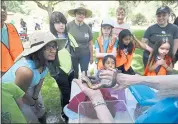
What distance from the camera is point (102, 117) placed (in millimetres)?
759

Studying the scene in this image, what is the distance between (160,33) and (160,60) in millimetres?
600

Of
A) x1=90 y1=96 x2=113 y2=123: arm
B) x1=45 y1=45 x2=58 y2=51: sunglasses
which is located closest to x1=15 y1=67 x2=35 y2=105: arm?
x1=45 y1=45 x2=58 y2=51: sunglasses

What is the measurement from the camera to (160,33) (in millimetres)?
3625

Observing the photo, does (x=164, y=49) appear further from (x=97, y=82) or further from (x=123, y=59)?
(x=97, y=82)

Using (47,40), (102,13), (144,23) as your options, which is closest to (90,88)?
(47,40)

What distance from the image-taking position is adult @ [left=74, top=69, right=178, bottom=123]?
0.74m

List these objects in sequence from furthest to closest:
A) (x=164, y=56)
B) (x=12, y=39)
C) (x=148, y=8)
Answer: (x=148, y=8) → (x=164, y=56) → (x=12, y=39)

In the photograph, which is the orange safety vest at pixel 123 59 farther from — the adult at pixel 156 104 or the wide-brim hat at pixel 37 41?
the adult at pixel 156 104

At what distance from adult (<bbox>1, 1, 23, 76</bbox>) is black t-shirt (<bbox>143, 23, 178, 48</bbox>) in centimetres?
190

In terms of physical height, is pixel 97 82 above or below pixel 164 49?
above

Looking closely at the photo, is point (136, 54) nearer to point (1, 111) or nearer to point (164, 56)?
point (164, 56)

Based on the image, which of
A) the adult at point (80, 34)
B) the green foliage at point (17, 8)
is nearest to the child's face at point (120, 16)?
the adult at point (80, 34)

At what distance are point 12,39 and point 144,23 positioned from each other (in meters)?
24.2

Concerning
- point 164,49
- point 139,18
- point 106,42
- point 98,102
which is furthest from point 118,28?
point 139,18
